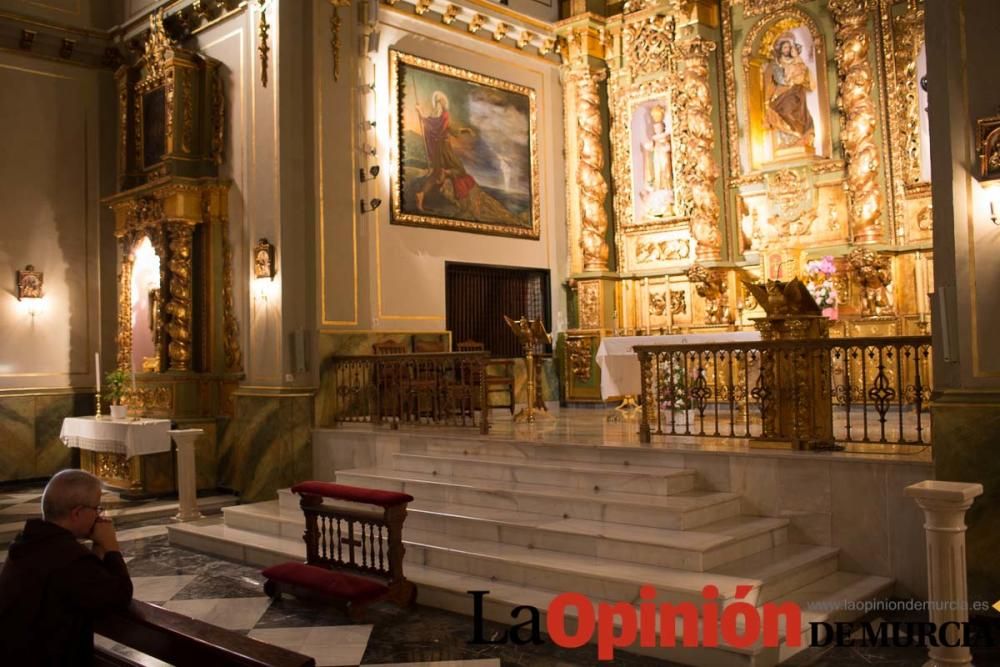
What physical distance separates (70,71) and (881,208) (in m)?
11.6

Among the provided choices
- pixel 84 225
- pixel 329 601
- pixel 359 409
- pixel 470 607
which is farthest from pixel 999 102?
pixel 84 225

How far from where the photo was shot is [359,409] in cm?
1040

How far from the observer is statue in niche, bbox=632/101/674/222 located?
519 inches

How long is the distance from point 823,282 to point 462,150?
5.18 metres

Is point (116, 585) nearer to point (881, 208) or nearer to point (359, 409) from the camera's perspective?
point (359, 409)

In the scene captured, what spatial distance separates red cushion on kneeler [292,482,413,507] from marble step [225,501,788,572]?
0.87m

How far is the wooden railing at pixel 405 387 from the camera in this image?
373 inches

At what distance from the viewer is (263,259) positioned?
1049 centimetres

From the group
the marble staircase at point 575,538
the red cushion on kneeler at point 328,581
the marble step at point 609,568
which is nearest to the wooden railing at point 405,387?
the marble staircase at point 575,538

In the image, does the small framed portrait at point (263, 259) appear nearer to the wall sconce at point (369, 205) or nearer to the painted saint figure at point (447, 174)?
the wall sconce at point (369, 205)

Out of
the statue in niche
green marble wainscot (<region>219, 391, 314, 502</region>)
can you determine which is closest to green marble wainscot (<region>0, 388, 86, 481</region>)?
green marble wainscot (<region>219, 391, 314, 502</region>)

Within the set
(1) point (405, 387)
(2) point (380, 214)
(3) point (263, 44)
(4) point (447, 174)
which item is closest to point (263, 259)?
(2) point (380, 214)

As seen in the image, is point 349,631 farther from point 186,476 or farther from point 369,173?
point 369,173

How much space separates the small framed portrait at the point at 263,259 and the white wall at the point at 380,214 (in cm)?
61
